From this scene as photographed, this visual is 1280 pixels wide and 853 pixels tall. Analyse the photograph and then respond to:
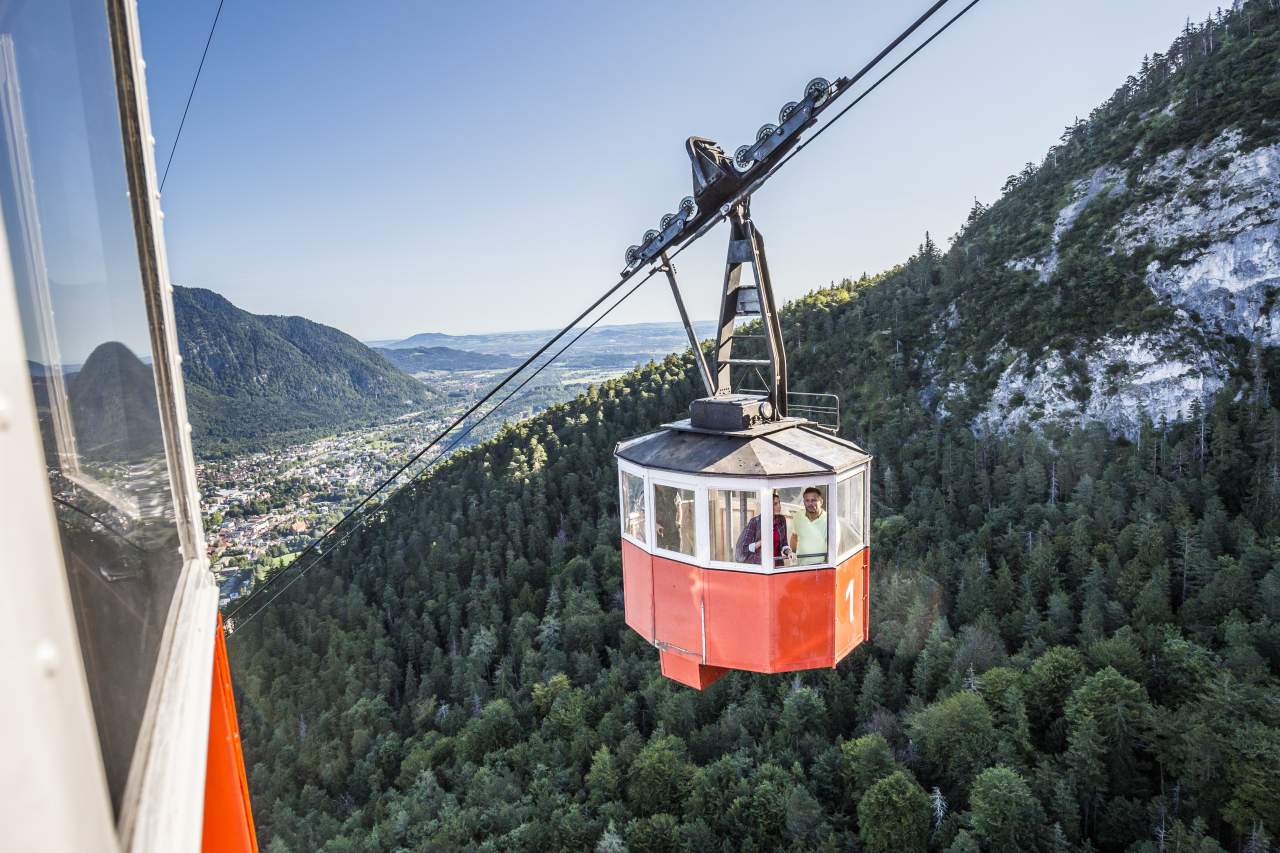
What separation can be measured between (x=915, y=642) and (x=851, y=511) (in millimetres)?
54533

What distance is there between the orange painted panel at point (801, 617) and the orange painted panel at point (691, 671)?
831 mm

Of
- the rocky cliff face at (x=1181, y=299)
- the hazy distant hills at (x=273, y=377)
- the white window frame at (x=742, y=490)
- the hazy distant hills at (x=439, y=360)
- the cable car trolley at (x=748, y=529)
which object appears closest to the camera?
the white window frame at (x=742, y=490)

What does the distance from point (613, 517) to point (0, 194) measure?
75.3 meters

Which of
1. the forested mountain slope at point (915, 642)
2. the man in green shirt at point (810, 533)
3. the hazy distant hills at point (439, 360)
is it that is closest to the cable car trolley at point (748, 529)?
the man in green shirt at point (810, 533)

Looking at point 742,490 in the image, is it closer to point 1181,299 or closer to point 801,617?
point 801,617

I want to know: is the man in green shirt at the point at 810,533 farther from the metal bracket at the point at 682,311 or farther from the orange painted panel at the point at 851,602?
the metal bracket at the point at 682,311

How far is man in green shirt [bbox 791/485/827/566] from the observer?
22.0ft

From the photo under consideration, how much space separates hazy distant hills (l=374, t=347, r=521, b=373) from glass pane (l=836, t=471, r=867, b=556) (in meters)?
177

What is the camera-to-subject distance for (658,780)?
153 ft

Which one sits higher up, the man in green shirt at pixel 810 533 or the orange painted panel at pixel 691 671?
the man in green shirt at pixel 810 533

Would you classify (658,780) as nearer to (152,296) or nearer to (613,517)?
(613,517)

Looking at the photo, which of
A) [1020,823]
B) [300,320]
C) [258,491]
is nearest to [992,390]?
[1020,823]

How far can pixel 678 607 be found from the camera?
711 centimetres

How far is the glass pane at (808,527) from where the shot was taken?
670 cm
